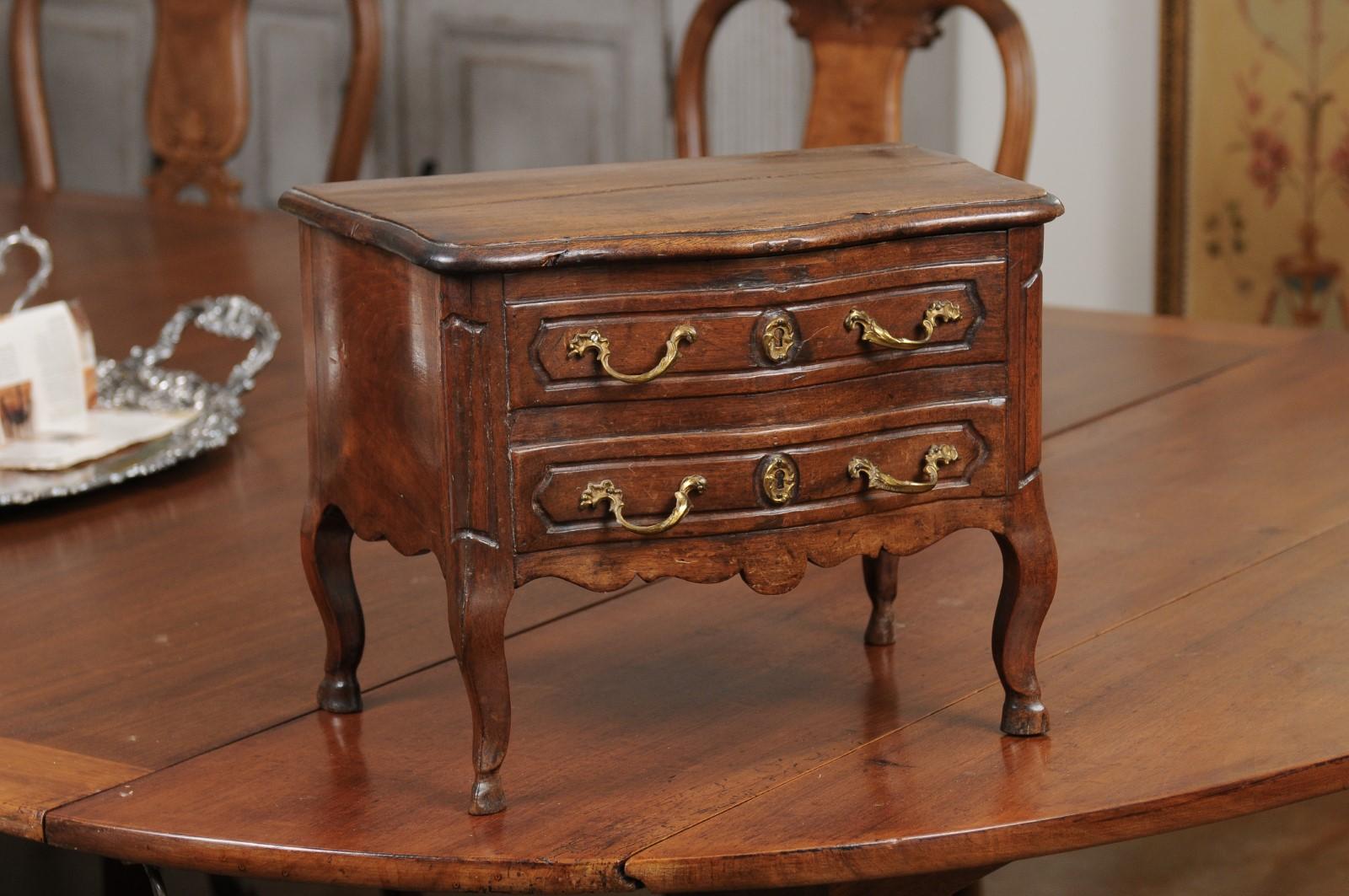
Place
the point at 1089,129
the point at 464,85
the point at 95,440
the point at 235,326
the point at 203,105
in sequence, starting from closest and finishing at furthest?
1. the point at 95,440
2. the point at 235,326
3. the point at 203,105
4. the point at 1089,129
5. the point at 464,85

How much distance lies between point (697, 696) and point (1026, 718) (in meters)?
0.20

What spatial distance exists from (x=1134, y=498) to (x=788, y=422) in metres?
0.61

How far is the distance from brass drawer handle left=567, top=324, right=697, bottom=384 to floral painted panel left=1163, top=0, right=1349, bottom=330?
6.69 ft

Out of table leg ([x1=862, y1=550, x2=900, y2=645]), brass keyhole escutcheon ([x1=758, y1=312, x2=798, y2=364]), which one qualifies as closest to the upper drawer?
brass keyhole escutcheon ([x1=758, y1=312, x2=798, y2=364])

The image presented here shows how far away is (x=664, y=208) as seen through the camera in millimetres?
1028

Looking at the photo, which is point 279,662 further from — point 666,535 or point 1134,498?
point 1134,498

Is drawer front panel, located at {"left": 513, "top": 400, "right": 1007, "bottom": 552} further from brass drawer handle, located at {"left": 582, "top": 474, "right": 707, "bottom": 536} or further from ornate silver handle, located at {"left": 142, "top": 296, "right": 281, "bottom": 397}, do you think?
ornate silver handle, located at {"left": 142, "top": 296, "right": 281, "bottom": 397}

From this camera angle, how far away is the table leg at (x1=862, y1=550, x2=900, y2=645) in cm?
123

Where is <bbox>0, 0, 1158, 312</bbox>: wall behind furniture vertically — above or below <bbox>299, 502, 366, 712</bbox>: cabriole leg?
above

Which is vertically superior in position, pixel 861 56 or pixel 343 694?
pixel 861 56

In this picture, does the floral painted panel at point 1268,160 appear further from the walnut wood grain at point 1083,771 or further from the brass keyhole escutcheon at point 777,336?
the brass keyhole escutcheon at point 777,336

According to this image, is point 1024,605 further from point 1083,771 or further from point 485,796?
point 485,796

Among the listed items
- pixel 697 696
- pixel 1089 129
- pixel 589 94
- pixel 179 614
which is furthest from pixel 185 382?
pixel 589 94

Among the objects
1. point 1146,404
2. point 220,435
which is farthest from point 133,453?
point 1146,404
